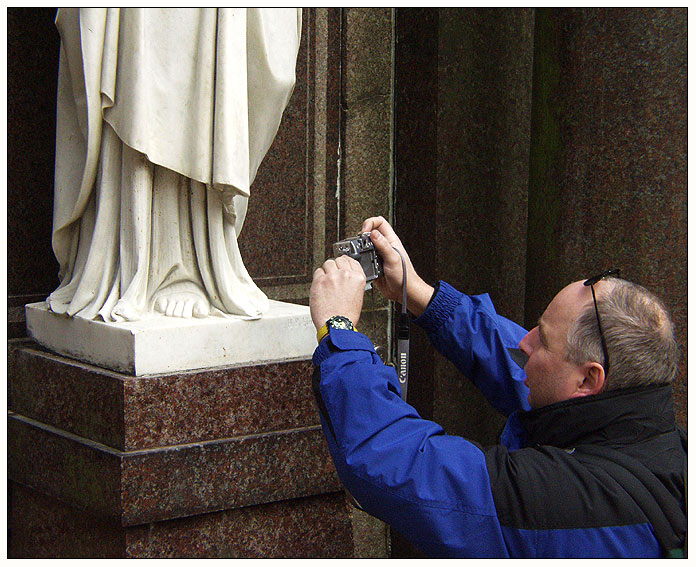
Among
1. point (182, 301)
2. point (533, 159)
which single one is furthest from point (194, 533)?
point (533, 159)

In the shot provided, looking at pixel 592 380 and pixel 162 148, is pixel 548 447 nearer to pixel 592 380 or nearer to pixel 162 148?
pixel 592 380

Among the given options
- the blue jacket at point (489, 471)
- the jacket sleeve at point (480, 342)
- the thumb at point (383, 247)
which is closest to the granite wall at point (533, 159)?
the jacket sleeve at point (480, 342)

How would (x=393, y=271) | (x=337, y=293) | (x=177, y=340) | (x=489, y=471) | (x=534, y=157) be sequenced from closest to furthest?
(x=489, y=471) < (x=337, y=293) < (x=393, y=271) < (x=177, y=340) < (x=534, y=157)

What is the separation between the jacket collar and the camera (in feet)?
5.70

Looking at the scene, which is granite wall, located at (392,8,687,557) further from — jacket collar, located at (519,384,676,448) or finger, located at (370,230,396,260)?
jacket collar, located at (519,384,676,448)

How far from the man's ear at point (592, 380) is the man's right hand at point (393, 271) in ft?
2.08

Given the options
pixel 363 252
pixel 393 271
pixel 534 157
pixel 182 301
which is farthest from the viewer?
pixel 534 157

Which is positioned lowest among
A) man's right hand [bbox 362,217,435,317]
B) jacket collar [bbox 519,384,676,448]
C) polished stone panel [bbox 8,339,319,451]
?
polished stone panel [bbox 8,339,319,451]

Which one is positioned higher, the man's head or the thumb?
the thumb

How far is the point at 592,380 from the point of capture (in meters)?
1.80

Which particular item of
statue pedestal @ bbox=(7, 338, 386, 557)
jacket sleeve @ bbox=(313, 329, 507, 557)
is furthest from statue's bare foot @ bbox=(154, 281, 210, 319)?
jacket sleeve @ bbox=(313, 329, 507, 557)

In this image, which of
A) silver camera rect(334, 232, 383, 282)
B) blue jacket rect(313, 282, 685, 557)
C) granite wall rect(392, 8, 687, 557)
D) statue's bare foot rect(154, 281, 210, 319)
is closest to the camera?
blue jacket rect(313, 282, 685, 557)

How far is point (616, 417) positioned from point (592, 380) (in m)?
0.10

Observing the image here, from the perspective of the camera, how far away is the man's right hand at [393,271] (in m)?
2.31
